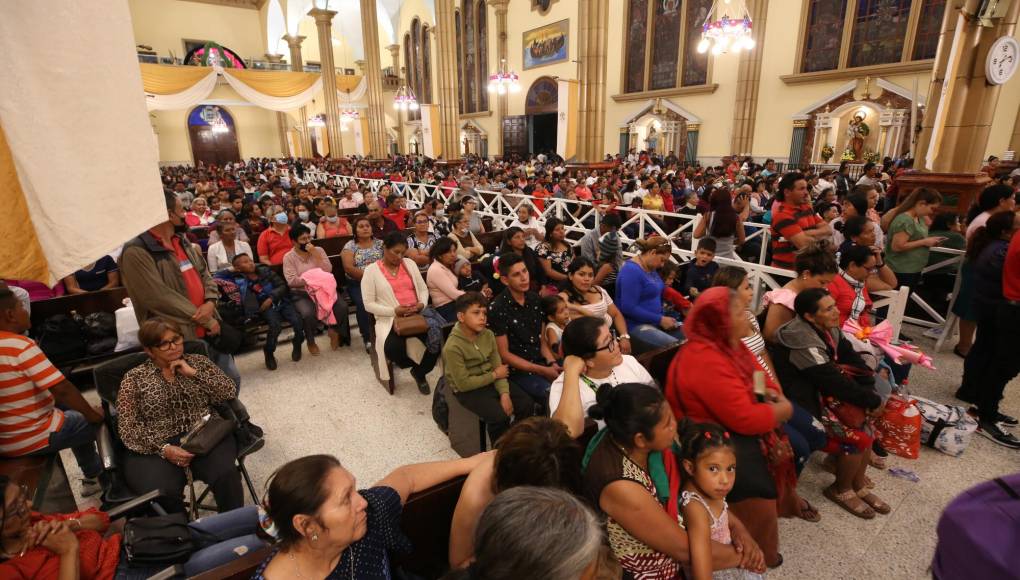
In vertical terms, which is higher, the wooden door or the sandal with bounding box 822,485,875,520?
the wooden door

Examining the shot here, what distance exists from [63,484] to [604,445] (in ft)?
8.39

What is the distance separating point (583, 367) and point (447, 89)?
1749 centimetres

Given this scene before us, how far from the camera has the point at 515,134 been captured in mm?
24062

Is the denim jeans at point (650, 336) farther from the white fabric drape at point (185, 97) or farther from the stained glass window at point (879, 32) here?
the white fabric drape at point (185, 97)

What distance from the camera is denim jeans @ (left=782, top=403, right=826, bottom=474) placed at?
236 centimetres

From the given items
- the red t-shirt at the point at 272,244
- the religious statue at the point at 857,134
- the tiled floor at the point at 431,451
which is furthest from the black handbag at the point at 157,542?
the religious statue at the point at 857,134

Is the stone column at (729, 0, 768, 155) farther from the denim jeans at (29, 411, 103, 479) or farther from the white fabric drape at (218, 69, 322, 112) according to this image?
the denim jeans at (29, 411, 103, 479)

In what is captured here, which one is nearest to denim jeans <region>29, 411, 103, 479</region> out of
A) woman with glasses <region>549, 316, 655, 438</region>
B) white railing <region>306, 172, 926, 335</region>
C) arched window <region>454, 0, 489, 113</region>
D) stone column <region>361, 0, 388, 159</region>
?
woman with glasses <region>549, 316, 655, 438</region>

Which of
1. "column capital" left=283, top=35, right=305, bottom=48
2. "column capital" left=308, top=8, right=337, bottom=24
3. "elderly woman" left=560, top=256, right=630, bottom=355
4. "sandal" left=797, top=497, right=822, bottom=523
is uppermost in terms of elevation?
"column capital" left=283, top=35, right=305, bottom=48

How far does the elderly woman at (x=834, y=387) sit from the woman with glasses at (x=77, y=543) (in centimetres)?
258

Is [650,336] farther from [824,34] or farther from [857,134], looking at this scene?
[824,34]

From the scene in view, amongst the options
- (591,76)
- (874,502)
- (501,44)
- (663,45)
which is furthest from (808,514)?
(501,44)

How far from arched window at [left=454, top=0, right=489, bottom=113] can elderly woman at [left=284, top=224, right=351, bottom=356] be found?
2315 centimetres

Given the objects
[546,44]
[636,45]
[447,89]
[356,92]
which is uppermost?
[546,44]
